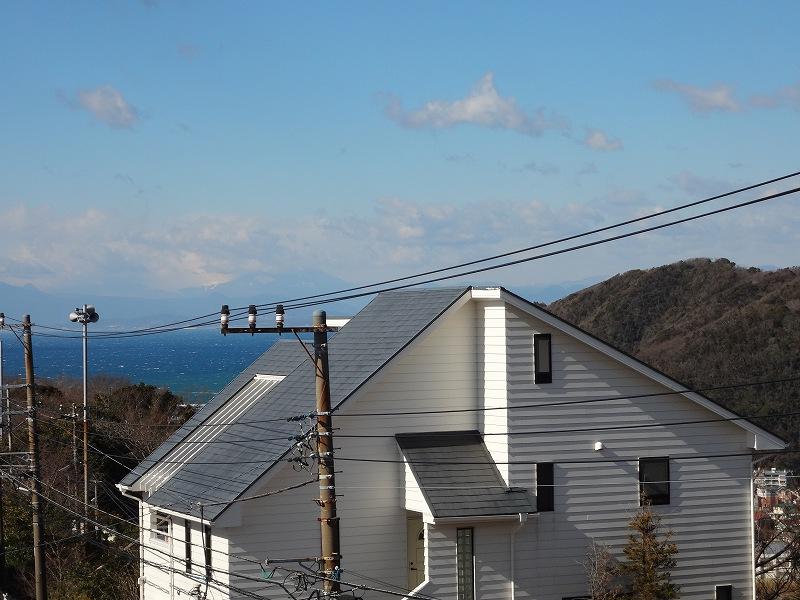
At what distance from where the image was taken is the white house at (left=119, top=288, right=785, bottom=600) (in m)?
25.3

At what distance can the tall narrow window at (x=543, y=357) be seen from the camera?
26.5m

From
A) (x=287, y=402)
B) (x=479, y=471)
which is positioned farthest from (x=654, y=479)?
(x=287, y=402)

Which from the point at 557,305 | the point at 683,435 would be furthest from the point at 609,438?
the point at 557,305

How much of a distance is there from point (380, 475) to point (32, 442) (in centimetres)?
1008

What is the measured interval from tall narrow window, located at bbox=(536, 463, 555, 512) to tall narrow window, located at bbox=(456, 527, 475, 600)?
1771 mm

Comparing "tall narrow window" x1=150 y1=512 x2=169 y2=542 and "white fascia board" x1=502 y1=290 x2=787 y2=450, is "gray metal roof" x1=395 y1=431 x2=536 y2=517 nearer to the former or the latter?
"white fascia board" x1=502 y1=290 x2=787 y2=450

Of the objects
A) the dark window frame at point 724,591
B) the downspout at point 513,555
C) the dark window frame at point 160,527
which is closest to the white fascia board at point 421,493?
the downspout at point 513,555

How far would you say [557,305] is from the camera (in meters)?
104

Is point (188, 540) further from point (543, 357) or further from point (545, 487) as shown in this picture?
point (543, 357)

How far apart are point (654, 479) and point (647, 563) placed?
2.15 meters

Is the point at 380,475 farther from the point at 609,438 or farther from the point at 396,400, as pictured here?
the point at 609,438

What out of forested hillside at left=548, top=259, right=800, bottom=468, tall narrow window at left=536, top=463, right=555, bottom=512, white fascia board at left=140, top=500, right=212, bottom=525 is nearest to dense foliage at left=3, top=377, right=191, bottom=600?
white fascia board at left=140, top=500, right=212, bottom=525

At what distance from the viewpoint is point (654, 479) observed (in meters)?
27.3

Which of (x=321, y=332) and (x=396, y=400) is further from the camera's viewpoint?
(x=396, y=400)
